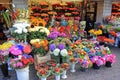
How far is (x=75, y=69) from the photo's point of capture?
19.7ft

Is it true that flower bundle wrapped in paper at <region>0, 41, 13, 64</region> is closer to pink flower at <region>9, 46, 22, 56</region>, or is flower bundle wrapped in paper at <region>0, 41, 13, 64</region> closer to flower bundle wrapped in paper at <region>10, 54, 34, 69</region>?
pink flower at <region>9, 46, 22, 56</region>

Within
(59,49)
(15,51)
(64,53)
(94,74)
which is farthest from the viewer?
(94,74)

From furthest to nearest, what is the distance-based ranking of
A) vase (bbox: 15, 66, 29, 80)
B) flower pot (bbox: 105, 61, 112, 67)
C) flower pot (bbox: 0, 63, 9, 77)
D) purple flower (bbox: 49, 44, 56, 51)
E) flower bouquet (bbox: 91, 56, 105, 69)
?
flower pot (bbox: 105, 61, 112, 67), flower bouquet (bbox: 91, 56, 105, 69), purple flower (bbox: 49, 44, 56, 51), flower pot (bbox: 0, 63, 9, 77), vase (bbox: 15, 66, 29, 80)

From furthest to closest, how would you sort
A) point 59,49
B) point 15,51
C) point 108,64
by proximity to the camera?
1. point 108,64
2. point 59,49
3. point 15,51

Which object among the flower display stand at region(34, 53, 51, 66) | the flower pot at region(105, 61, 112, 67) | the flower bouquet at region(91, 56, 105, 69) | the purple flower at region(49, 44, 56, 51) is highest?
the purple flower at region(49, 44, 56, 51)

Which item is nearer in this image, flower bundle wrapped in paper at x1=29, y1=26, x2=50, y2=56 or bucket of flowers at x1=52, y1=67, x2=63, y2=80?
bucket of flowers at x1=52, y1=67, x2=63, y2=80

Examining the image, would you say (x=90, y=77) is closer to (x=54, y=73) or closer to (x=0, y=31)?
(x=54, y=73)

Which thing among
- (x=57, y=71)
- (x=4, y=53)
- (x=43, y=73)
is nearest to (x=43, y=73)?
(x=43, y=73)

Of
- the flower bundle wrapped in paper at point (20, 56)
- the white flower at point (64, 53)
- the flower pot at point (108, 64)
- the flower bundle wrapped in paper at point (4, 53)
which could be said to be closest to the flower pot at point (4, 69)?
the flower bundle wrapped in paper at point (4, 53)

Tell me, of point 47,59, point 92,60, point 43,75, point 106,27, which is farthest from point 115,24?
point 43,75

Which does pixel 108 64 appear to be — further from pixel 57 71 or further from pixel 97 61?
pixel 57 71

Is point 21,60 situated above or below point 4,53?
below

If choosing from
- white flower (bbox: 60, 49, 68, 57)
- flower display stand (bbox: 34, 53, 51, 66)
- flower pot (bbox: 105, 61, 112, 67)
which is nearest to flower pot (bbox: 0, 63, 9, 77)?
flower display stand (bbox: 34, 53, 51, 66)

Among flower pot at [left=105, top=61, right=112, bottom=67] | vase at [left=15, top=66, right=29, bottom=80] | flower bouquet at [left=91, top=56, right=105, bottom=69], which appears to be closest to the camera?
vase at [left=15, top=66, right=29, bottom=80]
